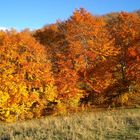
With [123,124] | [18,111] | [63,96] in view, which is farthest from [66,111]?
[123,124]

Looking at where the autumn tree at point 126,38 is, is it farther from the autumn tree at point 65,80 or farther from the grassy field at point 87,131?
the grassy field at point 87,131

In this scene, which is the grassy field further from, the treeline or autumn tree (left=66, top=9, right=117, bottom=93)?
autumn tree (left=66, top=9, right=117, bottom=93)

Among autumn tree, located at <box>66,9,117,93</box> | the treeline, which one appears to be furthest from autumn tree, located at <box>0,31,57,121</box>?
autumn tree, located at <box>66,9,117,93</box>

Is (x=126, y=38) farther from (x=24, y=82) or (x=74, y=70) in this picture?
(x=24, y=82)

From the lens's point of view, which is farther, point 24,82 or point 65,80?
point 65,80

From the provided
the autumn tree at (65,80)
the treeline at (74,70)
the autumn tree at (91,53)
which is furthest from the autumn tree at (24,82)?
the autumn tree at (91,53)

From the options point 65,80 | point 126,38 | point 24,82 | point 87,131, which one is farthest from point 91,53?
point 87,131

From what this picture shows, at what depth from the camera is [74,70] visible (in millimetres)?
56750

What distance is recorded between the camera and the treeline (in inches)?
1960

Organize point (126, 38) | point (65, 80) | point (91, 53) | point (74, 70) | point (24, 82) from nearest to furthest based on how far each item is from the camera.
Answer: point (24, 82)
point (65, 80)
point (74, 70)
point (91, 53)
point (126, 38)

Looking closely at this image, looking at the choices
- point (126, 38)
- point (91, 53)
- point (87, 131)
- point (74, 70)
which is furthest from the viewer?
point (126, 38)

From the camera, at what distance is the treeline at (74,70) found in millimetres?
49781

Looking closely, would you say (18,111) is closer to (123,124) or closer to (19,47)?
(19,47)

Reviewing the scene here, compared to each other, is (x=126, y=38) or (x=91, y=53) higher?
(x=126, y=38)
